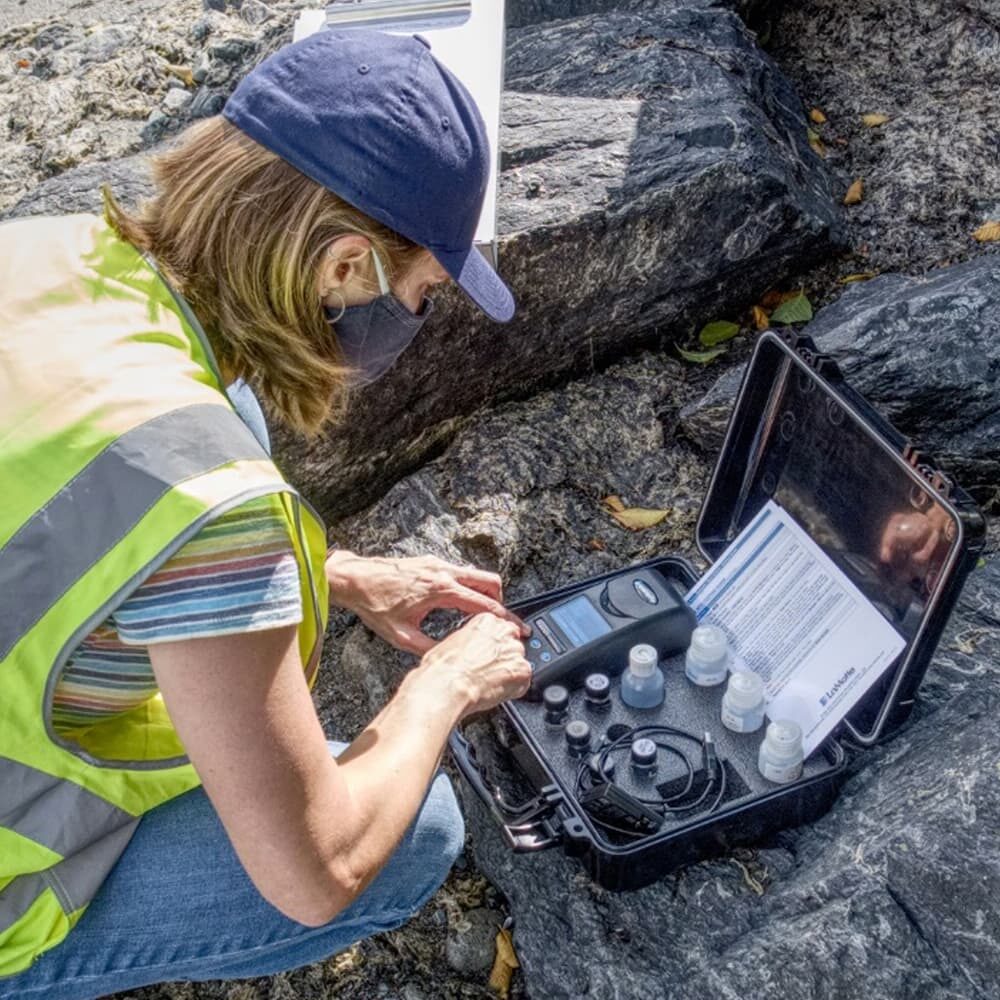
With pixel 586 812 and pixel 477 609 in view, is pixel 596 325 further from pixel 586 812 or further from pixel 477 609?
pixel 586 812

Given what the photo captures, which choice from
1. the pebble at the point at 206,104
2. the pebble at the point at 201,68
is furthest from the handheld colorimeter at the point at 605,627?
the pebble at the point at 201,68

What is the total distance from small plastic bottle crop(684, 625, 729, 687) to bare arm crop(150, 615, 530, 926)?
1.83 feet

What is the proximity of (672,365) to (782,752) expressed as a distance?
51.2 inches

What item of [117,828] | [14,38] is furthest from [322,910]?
[14,38]

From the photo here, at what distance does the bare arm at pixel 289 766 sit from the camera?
1.29m

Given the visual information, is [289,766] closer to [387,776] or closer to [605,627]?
[387,776]

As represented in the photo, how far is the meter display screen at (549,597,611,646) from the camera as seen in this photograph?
214 cm

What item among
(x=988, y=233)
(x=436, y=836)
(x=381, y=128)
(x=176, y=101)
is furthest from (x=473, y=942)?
(x=176, y=101)

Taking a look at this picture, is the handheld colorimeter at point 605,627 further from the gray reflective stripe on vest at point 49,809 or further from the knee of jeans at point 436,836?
the gray reflective stripe on vest at point 49,809

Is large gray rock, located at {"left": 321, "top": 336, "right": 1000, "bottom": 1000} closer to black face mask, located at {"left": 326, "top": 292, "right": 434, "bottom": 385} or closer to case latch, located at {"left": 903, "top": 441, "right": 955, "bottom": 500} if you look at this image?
case latch, located at {"left": 903, "top": 441, "right": 955, "bottom": 500}

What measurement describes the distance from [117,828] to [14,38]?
3821 millimetres

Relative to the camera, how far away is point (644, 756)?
1961mm

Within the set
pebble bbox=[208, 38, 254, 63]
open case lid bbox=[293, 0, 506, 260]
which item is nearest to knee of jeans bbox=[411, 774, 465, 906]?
open case lid bbox=[293, 0, 506, 260]

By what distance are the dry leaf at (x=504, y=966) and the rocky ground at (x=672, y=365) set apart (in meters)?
0.02
